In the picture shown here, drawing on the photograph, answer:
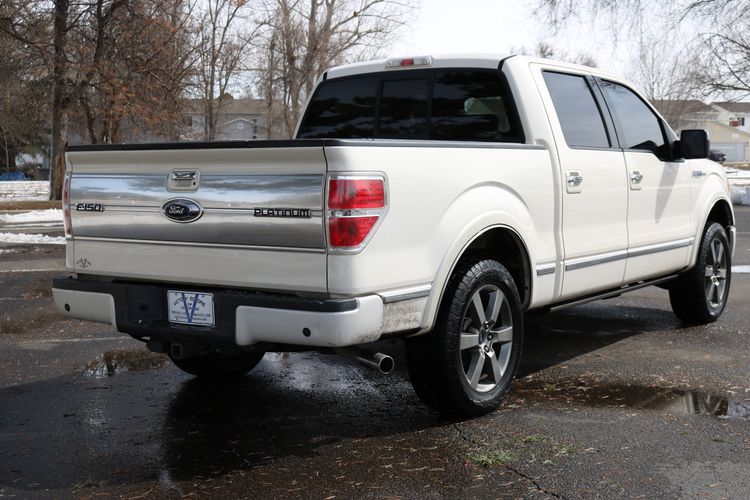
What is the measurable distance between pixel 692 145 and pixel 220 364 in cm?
390

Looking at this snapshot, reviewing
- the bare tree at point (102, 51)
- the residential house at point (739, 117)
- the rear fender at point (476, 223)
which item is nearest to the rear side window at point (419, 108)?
the rear fender at point (476, 223)

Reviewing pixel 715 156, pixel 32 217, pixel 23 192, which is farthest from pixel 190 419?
pixel 23 192

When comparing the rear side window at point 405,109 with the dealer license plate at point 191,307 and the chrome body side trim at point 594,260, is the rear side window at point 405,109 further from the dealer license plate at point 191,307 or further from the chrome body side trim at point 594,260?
the dealer license plate at point 191,307

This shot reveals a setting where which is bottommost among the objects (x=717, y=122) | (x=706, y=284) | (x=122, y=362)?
(x=122, y=362)

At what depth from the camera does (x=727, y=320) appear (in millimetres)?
7730

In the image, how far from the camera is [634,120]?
21.7 ft

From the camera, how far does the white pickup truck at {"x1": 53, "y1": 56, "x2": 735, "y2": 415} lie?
403 centimetres

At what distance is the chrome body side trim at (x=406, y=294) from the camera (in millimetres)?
4152

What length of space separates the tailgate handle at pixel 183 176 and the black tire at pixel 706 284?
15.1ft

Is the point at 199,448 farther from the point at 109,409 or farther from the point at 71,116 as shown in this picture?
the point at 71,116

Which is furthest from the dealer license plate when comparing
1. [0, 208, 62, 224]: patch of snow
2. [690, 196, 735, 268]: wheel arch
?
[0, 208, 62, 224]: patch of snow

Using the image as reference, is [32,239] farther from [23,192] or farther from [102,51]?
[23,192]

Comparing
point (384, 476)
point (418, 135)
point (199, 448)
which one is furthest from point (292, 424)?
point (418, 135)

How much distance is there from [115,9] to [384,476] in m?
24.8
